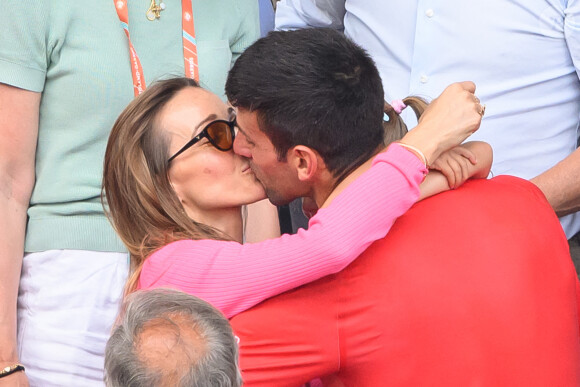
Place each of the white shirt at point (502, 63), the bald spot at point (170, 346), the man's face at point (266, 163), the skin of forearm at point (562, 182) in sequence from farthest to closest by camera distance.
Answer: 1. the white shirt at point (502, 63)
2. the skin of forearm at point (562, 182)
3. the man's face at point (266, 163)
4. the bald spot at point (170, 346)

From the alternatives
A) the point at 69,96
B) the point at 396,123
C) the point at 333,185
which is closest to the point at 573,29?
the point at 396,123

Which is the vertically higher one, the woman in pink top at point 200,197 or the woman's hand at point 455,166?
the woman's hand at point 455,166

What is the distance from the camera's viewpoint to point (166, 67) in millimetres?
2812

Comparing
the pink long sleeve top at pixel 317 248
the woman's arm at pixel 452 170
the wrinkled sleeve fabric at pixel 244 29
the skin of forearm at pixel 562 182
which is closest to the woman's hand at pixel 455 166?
the woman's arm at pixel 452 170

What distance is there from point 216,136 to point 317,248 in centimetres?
62

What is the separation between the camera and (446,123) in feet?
6.53

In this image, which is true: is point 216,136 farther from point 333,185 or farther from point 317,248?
point 317,248

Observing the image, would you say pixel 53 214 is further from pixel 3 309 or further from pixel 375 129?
pixel 375 129

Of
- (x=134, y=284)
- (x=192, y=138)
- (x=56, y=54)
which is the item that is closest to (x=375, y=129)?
(x=192, y=138)

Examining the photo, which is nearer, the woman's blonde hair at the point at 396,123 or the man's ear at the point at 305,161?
the man's ear at the point at 305,161

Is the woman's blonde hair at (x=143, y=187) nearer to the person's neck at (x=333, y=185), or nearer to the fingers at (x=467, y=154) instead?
the person's neck at (x=333, y=185)

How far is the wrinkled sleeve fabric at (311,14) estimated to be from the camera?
323 centimetres

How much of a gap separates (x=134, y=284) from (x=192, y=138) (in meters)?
0.42

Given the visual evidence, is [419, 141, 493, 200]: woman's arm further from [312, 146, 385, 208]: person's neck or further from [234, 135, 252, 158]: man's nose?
[234, 135, 252, 158]: man's nose
